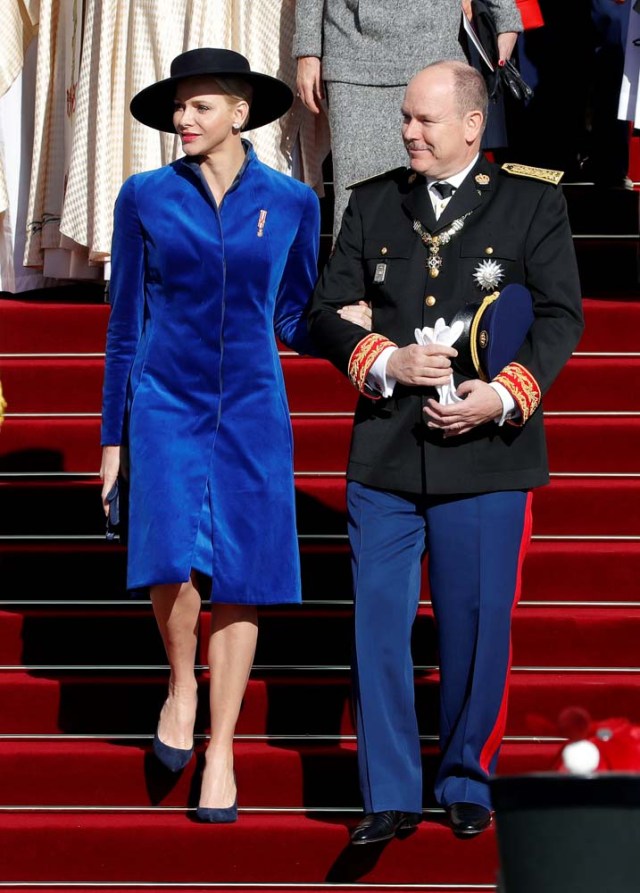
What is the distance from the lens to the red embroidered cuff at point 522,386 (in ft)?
12.7

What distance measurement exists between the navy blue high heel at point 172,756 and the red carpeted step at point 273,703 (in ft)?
1.11

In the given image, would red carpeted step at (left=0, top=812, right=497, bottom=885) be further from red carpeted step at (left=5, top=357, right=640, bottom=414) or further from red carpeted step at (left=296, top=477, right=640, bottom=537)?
red carpeted step at (left=5, top=357, right=640, bottom=414)

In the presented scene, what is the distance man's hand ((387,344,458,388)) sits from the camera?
386 cm

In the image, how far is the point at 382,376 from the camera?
3936 mm

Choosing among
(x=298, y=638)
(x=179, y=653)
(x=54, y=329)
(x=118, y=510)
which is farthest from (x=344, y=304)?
(x=54, y=329)

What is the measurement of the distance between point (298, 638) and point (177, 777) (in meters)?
0.62

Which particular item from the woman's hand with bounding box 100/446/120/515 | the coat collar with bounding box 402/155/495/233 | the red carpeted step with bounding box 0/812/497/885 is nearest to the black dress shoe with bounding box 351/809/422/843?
the red carpeted step with bounding box 0/812/497/885

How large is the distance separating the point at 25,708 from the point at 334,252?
1.45 metres

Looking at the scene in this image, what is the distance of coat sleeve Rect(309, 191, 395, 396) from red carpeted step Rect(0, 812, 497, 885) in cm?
103

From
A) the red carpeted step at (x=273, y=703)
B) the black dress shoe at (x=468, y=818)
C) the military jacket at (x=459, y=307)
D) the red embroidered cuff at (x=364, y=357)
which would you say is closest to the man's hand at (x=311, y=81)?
the military jacket at (x=459, y=307)

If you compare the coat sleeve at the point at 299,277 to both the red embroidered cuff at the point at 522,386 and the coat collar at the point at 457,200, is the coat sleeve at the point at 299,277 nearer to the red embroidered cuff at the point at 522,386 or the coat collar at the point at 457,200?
the coat collar at the point at 457,200

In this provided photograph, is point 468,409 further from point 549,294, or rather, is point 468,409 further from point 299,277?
point 299,277

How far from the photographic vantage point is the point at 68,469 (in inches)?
215

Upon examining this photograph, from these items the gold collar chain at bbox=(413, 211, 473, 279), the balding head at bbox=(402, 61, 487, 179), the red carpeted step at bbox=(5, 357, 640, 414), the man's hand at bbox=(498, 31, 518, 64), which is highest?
the man's hand at bbox=(498, 31, 518, 64)
